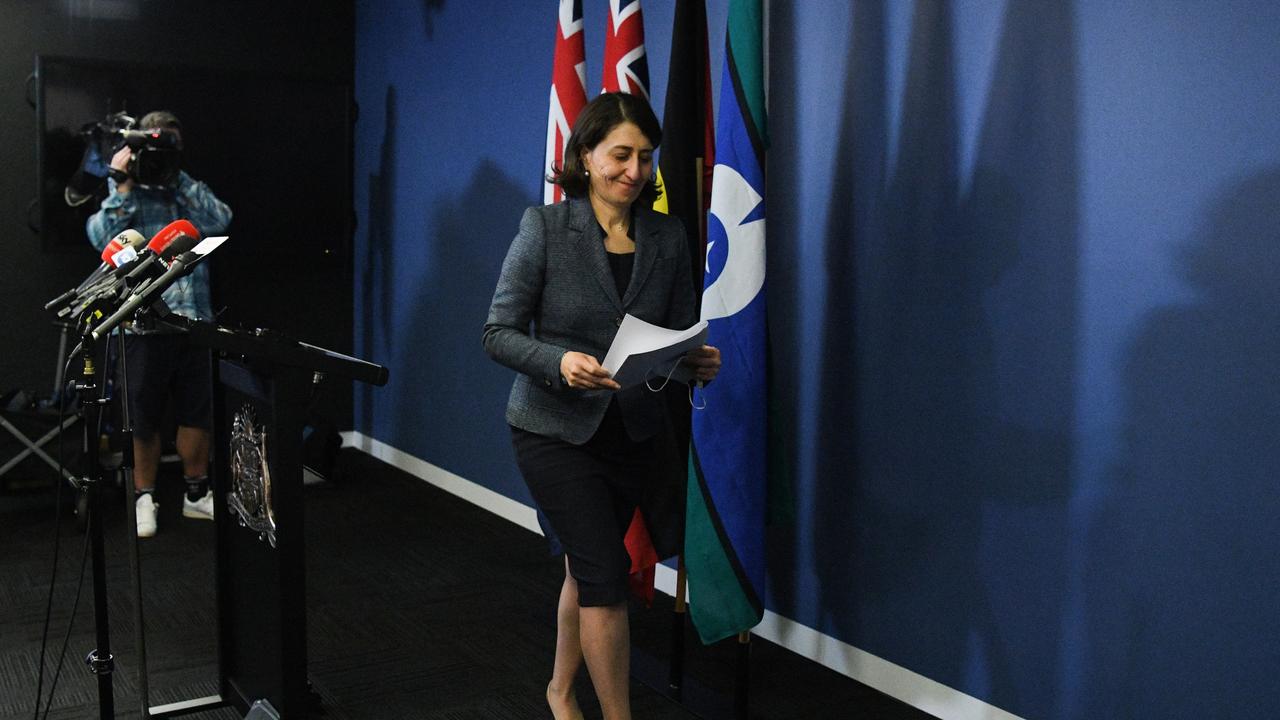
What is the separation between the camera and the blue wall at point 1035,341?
2348mm

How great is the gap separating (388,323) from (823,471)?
3602mm

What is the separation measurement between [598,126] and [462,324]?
323cm

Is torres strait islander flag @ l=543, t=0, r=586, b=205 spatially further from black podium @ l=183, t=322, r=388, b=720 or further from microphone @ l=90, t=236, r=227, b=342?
microphone @ l=90, t=236, r=227, b=342

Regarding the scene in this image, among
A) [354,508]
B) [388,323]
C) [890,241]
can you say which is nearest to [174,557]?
[354,508]

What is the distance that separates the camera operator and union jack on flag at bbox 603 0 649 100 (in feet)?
→ 7.63

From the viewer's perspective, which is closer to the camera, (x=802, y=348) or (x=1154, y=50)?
(x=1154, y=50)

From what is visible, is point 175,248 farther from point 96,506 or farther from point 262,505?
point 262,505

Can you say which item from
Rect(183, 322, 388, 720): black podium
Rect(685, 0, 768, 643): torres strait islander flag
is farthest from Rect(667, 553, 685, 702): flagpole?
Rect(183, 322, 388, 720): black podium

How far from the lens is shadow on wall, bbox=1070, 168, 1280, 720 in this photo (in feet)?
7.53

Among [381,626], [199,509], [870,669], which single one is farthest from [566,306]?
[199,509]

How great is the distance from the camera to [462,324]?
5.57 m

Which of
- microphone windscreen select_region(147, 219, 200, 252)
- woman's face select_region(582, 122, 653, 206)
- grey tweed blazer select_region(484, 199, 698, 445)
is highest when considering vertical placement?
woman's face select_region(582, 122, 653, 206)

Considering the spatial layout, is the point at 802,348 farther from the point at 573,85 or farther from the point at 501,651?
the point at 501,651

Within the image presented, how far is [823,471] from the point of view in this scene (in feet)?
11.0
